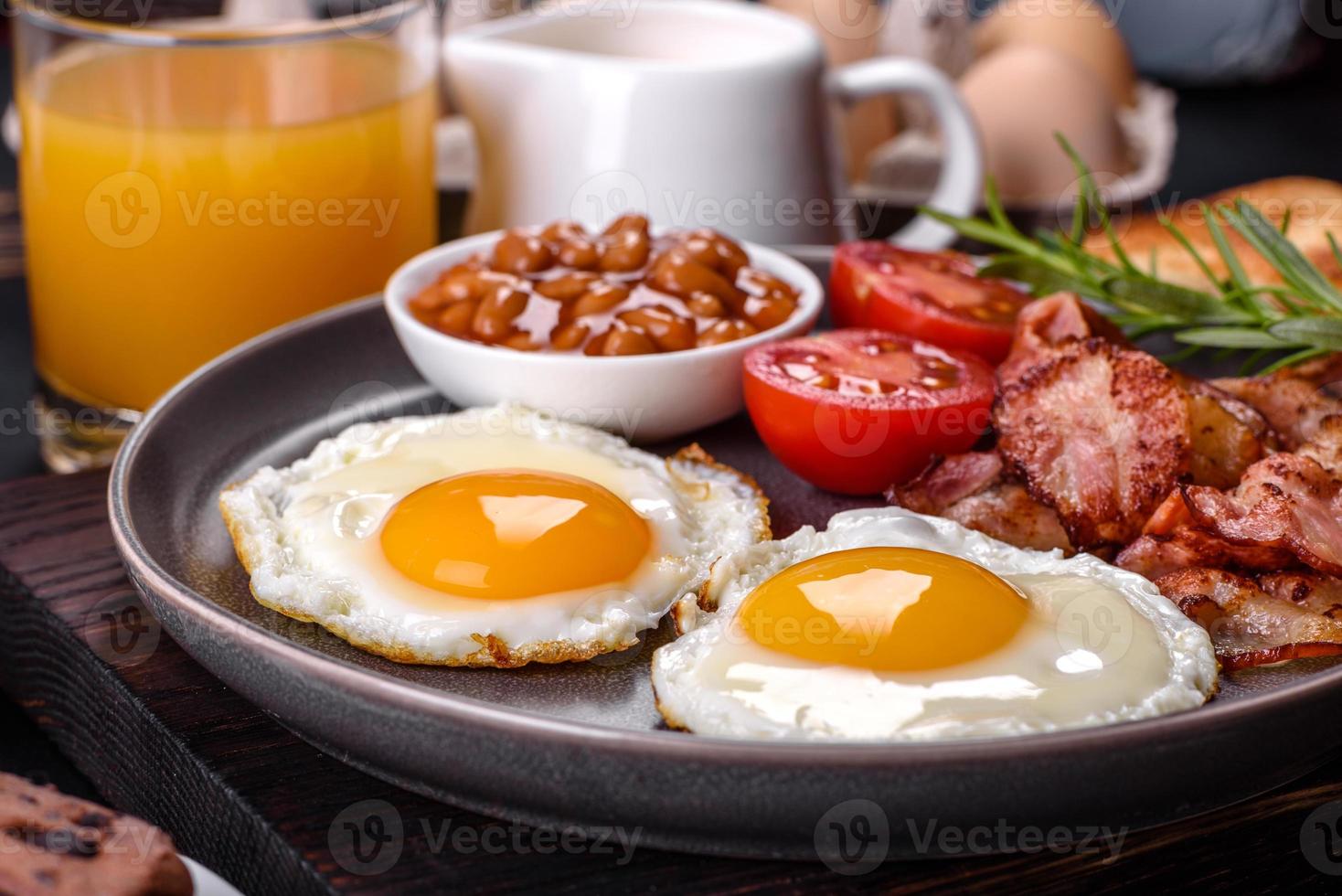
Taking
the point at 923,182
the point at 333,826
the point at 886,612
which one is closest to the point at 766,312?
the point at 886,612

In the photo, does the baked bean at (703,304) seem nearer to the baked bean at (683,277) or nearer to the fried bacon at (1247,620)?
the baked bean at (683,277)

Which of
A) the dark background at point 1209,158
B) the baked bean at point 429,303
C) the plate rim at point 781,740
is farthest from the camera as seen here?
the baked bean at point 429,303

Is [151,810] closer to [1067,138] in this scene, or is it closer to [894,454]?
[894,454]

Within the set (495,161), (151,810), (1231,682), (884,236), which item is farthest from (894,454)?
(884,236)

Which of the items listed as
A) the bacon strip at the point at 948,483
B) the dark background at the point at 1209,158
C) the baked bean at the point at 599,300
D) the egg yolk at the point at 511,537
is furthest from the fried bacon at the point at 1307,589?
the dark background at the point at 1209,158

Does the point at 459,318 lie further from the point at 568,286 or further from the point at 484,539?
the point at 484,539

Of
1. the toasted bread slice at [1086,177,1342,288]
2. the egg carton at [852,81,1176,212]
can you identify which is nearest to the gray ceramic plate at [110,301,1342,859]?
→ the toasted bread slice at [1086,177,1342,288]
